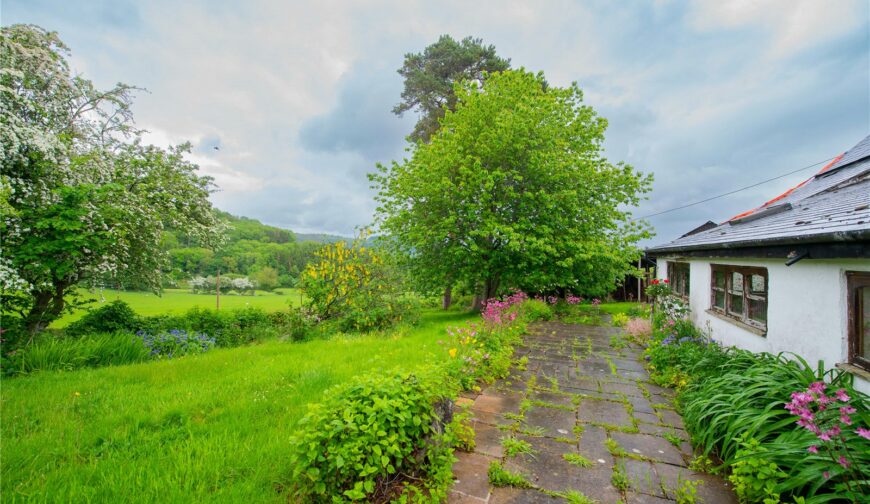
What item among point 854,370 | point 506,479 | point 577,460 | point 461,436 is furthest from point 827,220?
point 461,436

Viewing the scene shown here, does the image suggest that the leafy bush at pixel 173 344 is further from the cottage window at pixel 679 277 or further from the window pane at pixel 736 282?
the cottage window at pixel 679 277

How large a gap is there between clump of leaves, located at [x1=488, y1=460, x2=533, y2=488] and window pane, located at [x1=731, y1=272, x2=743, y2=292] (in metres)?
5.64

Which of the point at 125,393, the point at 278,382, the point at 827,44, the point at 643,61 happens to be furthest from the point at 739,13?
the point at 125,393

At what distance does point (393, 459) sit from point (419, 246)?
1067 centimetres

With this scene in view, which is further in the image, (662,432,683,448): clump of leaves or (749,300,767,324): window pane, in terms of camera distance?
(749,300,767,324): window pane

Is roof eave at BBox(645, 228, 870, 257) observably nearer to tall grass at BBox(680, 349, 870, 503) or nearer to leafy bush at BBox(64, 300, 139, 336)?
tall grass at BBox(680, 349, 870, 503)

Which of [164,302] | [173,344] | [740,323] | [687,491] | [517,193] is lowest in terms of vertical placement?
[164,302]

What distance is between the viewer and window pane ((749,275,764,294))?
16.2ft

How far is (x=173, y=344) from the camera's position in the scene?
7094 mm

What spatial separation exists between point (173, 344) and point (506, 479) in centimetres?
794

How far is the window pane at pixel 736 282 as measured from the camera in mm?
5508

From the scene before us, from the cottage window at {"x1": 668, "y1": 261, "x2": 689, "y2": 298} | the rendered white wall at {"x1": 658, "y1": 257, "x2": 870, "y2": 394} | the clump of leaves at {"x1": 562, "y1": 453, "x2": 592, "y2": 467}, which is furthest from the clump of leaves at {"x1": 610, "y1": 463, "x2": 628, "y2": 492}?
the cottage window at {"x1": 668, "y1": 261, "x2": 689, "y2": 298}

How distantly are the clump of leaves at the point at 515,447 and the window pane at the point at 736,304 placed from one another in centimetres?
512

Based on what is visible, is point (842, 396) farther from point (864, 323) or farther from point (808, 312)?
point (808, 312)
